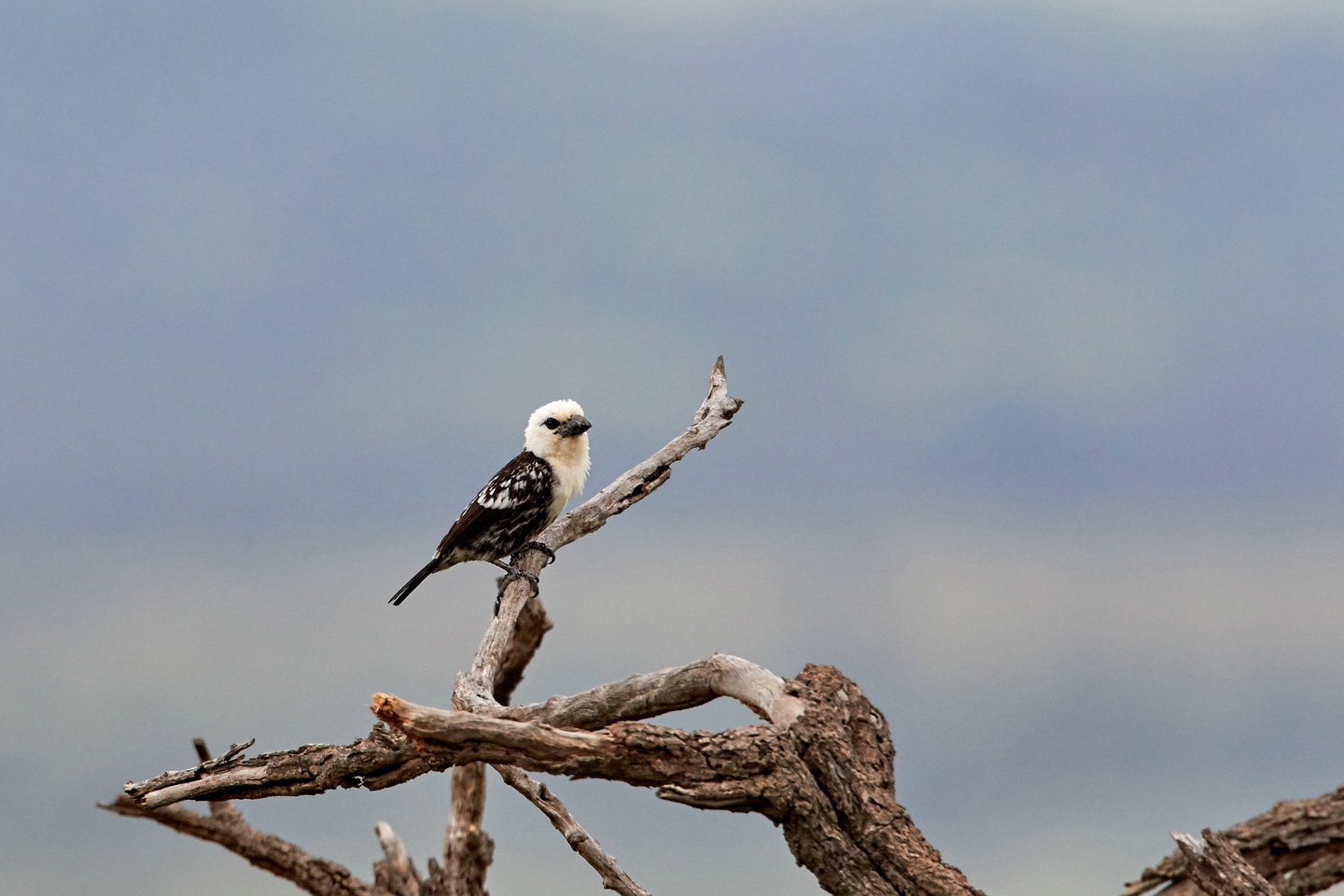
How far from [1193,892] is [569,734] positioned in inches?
159

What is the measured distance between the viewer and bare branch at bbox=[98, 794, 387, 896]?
6559mm

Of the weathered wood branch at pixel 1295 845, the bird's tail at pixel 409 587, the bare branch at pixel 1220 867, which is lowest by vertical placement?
the bare branch at pixel 1220 867

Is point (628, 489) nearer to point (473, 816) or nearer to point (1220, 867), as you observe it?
point (473, 816)

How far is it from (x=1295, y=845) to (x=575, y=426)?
4704 mm

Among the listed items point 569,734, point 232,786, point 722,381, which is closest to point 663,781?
point 569,734

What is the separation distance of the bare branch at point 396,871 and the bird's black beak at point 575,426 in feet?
9.35

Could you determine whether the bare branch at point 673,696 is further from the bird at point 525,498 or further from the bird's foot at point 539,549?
the bird's foot at point 539,549

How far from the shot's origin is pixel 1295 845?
575 cm

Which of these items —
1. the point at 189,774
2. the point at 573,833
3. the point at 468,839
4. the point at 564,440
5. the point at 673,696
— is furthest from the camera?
the point at 468,839

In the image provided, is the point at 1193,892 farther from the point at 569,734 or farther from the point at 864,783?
A: the point at 569,734

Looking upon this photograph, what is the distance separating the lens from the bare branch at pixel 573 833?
206 inches

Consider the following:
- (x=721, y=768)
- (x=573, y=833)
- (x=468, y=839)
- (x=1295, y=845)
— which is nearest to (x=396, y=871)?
(x=468, y=839)

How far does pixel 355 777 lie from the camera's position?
478 centimetres

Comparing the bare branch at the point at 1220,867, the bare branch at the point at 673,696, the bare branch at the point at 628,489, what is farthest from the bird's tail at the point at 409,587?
the bare branch at the point at 1220,867
